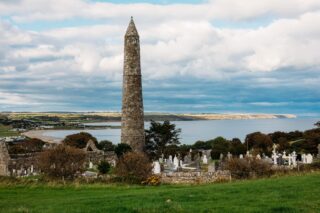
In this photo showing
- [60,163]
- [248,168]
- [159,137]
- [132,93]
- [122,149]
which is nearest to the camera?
[60,163]

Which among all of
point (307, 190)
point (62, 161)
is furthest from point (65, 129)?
point (307, 190)

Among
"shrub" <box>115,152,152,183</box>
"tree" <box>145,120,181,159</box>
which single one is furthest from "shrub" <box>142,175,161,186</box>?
"tree" <box>145,120,181,159</box>

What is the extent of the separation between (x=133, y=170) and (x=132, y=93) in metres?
15.2

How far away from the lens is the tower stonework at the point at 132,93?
3766 centimetres

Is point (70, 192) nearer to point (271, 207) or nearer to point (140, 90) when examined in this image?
point (271, 207)

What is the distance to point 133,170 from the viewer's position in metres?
23.2

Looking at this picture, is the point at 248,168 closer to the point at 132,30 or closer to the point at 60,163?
the point at 60,163

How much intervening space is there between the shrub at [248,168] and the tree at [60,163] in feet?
26.5

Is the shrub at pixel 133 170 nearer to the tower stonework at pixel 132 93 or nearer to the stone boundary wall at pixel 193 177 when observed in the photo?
the stone boundary wall at pixel 193 177

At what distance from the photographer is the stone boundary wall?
24.6 m

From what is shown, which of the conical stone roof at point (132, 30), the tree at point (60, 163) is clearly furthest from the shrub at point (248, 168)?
the conical stone roof at point (132, 30)

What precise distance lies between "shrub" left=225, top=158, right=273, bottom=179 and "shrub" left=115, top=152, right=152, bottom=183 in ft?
14.2

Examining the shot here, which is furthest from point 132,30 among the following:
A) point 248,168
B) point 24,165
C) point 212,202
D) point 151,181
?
point 212,202

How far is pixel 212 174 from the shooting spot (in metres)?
25.2
